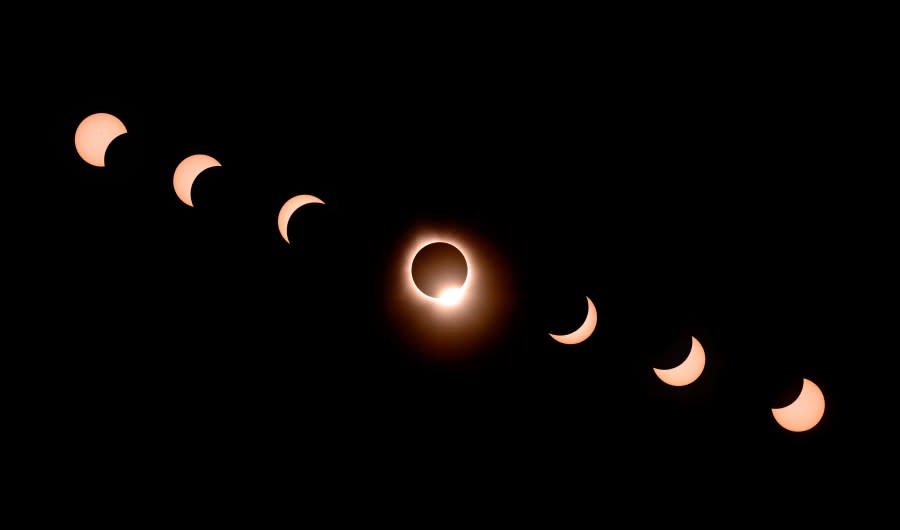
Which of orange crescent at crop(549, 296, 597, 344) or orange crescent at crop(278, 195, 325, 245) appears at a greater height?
orange crescent at crop(278, 195, 325, 245)

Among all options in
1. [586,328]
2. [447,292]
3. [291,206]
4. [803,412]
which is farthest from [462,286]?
[803,412]

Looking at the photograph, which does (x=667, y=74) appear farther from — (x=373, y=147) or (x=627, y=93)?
(x=373, y=147)

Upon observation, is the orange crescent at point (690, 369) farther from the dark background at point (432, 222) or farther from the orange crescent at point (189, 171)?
the orange crescent at point (189, 171)

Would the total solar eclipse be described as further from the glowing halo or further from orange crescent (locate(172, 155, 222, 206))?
orange crescent (locate(172, 155, 222, 206))

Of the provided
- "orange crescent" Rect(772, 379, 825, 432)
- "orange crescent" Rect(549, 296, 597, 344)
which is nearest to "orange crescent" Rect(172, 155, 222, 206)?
"orange crescent" Rect(549, 296, 597, 344)

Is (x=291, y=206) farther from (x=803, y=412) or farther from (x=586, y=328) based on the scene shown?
(x=803, y=412)

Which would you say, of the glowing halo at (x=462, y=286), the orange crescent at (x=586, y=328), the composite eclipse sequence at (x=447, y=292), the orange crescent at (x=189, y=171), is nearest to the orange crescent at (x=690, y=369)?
the composite eclipse sequence at (x=447, y=292)

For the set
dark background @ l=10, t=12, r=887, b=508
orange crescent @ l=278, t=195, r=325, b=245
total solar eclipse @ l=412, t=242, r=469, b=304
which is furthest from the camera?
dark background @ l=10, t=12, r=887, b=508
